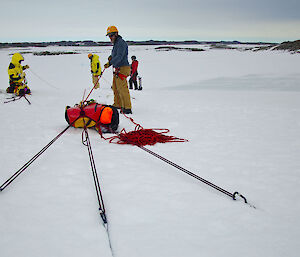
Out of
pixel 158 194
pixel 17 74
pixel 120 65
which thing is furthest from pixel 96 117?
pixel 17 74

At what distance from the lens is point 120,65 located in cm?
523

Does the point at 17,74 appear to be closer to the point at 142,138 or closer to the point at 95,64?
the point at 95,64

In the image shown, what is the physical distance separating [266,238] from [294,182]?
1000mm

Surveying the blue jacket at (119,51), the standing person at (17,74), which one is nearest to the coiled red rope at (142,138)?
the blue jacket at (119,51)

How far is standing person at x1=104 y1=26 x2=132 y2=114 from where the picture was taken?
5.03 metres

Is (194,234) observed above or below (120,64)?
below

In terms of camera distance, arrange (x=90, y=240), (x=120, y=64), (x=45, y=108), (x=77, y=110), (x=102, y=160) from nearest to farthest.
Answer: (x=90, y=240)
(x=102, y=160)
(x=77, y=110)
(x=120, y=64)
(x=45, y=108)

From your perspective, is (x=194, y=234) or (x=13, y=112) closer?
(x=194, y=234)

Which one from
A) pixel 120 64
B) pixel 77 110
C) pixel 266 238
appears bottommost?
pixel 266 238

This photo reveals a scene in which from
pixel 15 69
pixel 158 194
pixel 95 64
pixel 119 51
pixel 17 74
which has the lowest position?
pixel 158 194

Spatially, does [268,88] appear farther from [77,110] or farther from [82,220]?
[82,220]

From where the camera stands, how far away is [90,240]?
5.64 feet

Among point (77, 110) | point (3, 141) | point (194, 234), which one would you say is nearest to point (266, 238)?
point (194, 234)

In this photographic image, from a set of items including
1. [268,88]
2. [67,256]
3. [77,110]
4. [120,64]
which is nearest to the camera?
[67,256]
